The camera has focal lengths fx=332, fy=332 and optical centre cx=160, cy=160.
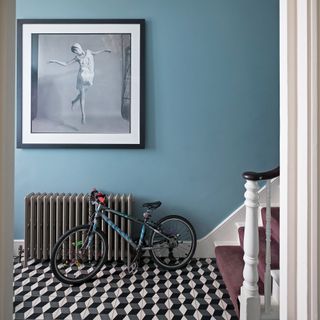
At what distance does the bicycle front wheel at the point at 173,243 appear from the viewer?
3201 mm

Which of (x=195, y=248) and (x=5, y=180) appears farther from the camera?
(x=195, y=248)

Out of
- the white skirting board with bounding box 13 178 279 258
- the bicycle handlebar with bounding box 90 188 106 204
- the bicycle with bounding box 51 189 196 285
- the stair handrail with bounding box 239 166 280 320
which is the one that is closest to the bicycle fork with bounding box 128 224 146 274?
the bicycle with bounding box 51 189 196 285

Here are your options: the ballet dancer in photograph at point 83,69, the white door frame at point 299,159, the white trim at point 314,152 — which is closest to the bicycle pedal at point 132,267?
the ballet dancer in photograph at point 83,69

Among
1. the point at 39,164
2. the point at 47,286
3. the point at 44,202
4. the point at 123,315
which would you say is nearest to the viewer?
the point at 123,315

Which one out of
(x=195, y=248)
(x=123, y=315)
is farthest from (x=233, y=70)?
(x=123, y=315)

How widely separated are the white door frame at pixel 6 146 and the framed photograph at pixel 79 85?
248 cm

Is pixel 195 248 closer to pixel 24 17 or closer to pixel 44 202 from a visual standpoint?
pixel 44 202

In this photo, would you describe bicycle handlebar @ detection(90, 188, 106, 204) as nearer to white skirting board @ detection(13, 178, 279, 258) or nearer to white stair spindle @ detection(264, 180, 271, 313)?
white skirting board @ detection(13, 178, 279, 258)

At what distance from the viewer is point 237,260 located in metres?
2.86

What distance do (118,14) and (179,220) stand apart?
2.16m

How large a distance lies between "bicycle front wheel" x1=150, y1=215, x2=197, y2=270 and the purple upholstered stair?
0.32 meters

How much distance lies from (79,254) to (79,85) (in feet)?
5.49

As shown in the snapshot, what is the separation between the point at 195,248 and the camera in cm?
330

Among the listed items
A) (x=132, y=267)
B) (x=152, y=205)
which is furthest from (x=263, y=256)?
(x=132, y=267)
